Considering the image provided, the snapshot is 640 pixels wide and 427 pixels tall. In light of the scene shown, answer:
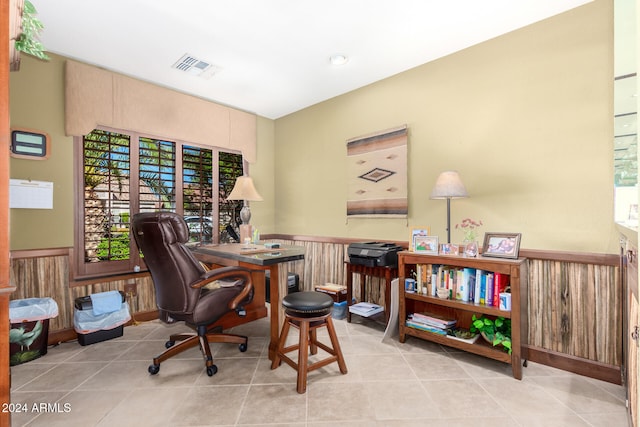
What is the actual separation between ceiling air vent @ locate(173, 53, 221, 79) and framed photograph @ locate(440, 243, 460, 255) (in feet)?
9.26

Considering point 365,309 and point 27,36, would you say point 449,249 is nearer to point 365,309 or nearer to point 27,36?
point 365,309

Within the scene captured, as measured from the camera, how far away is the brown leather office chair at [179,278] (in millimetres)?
2037

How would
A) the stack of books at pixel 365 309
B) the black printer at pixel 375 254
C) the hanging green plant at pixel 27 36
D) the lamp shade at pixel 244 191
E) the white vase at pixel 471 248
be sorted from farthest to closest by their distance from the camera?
1. the lamp shade at pixel 244 191
2. the stack of books at pixel 365 309
3. the black printer at pixel 375 254
4. the white vase at pixel 471 248
5. the hanging green plant at pixel 27 36

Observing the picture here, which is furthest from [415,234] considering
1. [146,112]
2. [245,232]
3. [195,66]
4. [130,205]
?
[146,112]

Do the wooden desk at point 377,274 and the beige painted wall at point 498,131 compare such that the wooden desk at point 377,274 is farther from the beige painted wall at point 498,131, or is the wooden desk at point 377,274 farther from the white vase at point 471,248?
the white vase at point 471,248

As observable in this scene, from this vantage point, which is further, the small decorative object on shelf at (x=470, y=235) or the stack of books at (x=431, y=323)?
the stack of books at (x=431, y=323)

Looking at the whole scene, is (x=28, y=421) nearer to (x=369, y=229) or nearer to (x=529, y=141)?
(x=369, y=229)

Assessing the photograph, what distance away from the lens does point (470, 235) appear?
8.02 ft

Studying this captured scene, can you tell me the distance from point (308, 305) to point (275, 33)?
7.30ft

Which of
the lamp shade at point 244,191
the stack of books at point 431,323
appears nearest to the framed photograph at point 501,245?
the stack of books at point 431,323

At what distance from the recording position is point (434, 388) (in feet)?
6.48

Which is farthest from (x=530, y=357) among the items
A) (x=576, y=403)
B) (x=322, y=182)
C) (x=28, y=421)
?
(x=28, y=421)

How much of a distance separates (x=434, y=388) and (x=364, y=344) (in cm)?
78

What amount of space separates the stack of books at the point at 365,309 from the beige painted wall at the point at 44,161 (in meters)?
2.89
